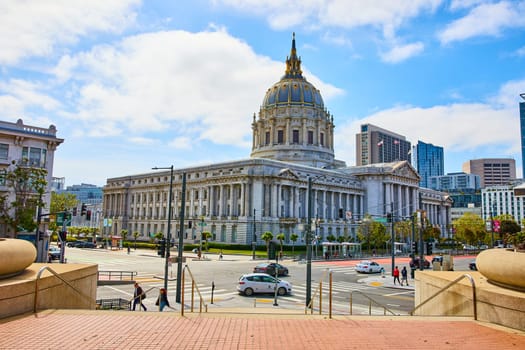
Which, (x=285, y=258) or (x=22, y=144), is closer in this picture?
(x=22, y=144)

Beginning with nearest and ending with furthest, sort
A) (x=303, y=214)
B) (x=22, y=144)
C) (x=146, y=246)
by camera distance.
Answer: (x=22, y=144) → (x=146, y=246) → (x=303, y=214)

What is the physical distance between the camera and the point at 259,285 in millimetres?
27953

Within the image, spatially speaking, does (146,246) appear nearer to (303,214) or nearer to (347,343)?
(303,214)

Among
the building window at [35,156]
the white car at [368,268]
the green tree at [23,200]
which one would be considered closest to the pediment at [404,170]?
the white car at [368,268]

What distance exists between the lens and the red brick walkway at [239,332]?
387 inches

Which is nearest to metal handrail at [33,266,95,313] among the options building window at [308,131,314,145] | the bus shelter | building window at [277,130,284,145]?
the bus shelter

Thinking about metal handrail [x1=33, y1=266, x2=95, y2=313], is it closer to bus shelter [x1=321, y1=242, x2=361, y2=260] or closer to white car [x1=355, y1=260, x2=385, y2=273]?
white car [x1=355, y1=260, x2=385, y2=273]

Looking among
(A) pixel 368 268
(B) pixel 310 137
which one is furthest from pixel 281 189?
(A) pixel 368 268

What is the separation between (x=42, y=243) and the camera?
39.7 metres

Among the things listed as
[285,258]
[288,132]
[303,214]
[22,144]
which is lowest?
[285,258]

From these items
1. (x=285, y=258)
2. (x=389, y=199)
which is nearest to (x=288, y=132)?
(x=389, y=199)

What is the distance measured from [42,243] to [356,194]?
77005 mm

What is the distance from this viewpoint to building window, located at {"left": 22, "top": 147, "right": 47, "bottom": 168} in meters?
43.2

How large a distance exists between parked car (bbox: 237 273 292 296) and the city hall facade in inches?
1792
